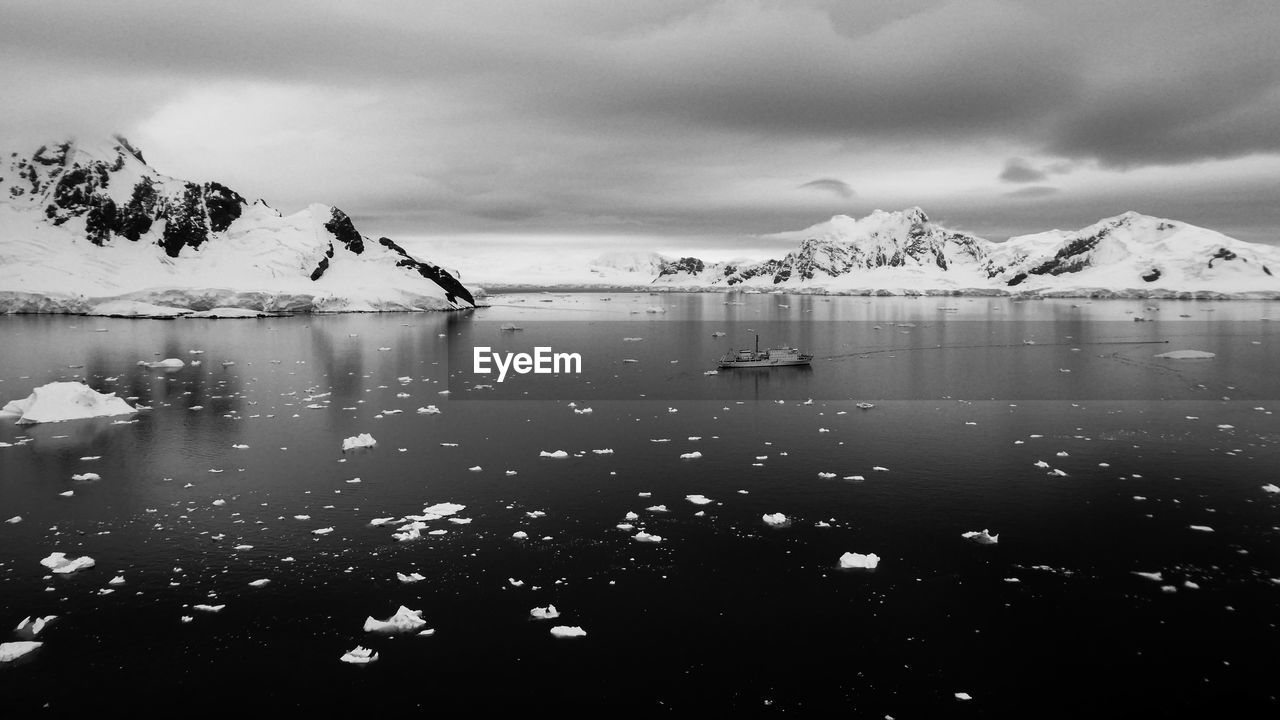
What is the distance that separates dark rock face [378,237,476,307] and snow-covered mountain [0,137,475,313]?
60 centimetres

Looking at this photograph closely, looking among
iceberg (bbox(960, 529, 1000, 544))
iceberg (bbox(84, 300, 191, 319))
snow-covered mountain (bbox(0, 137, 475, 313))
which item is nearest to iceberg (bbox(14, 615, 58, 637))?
iceberg (bbox(960, 529, 1000, 544))

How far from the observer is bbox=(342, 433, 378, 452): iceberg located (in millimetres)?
32000

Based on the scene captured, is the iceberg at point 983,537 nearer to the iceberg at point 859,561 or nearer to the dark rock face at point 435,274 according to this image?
the iceberg at point 859,561

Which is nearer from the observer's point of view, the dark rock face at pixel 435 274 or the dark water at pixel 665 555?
the dark water at pixel 665 555

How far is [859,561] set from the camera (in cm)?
1977

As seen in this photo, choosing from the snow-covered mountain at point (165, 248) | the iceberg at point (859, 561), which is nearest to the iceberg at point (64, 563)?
the iceberg at point (859, 561)

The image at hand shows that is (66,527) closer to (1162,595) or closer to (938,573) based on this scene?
(938,573)

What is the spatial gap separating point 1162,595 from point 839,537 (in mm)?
7955

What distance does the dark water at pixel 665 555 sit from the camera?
578 inches

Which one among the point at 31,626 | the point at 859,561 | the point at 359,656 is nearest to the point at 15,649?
the point at 31,626

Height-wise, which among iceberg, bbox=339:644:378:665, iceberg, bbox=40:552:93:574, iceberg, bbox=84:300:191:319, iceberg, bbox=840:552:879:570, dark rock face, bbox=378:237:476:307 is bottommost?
iceberg, bbox=339:644:378:665

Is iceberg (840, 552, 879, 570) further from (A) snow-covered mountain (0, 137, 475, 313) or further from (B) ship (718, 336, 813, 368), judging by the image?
(A) snow-covered mountain (0, 137, 475, 313)

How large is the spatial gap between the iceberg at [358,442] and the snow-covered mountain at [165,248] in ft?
364

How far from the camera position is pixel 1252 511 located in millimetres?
23734
